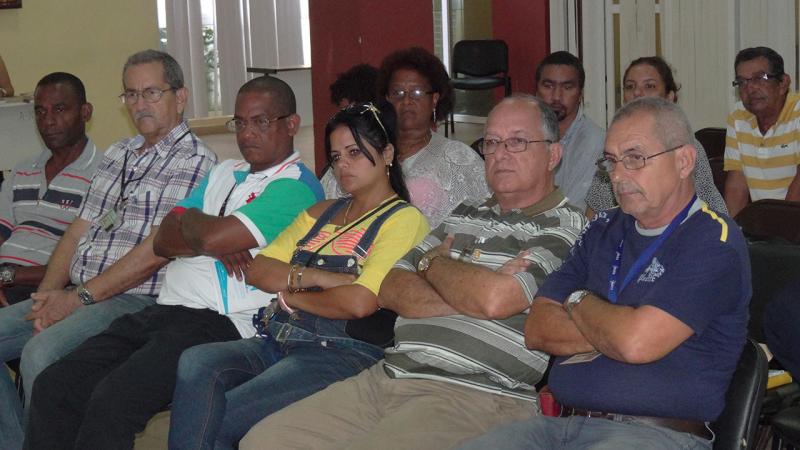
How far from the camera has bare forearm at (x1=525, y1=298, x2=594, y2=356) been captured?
228 centimetres

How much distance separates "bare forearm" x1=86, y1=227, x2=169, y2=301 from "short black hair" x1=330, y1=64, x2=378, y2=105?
1.25 metres

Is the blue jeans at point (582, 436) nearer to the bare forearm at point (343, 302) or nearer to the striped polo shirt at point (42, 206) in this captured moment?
the bare forearm at point (343, 302)

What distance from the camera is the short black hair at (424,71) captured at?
145 inches


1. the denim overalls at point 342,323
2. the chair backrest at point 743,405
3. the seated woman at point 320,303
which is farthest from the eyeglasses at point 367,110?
the chair backrest at point 743,405

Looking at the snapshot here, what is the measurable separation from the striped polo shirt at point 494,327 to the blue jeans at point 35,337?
1.29 m

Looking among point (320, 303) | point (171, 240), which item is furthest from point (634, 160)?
point (171, 240)

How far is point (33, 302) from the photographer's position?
3.71 meters

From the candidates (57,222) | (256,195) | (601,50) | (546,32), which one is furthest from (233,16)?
(256,195)

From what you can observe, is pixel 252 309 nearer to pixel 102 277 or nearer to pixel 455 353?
pixel 102 277

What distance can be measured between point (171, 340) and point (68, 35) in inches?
263

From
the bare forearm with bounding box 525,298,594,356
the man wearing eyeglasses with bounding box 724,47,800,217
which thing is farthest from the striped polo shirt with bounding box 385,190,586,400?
the man wearing eyeglasses with bounding box 724,47,800,217

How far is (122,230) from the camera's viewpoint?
363 cm

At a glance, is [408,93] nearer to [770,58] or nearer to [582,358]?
[582,358]

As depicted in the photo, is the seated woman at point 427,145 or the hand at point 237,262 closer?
the hand at point 237,262
